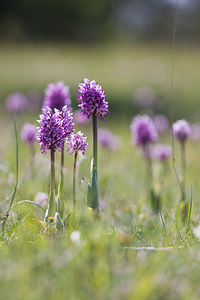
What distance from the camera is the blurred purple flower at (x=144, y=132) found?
2641mm

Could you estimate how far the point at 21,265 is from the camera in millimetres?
1201

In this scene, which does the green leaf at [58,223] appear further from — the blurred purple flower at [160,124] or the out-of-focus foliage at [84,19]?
the out-of-focus foliage at [84,19]

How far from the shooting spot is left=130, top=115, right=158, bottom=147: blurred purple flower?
8.66ft

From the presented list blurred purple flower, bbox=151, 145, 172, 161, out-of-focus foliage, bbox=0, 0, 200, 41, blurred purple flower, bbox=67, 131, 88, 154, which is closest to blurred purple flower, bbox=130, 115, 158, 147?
blurred purple flower, bbox=151, 145, 172, 161

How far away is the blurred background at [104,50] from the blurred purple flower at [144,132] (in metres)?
0.12

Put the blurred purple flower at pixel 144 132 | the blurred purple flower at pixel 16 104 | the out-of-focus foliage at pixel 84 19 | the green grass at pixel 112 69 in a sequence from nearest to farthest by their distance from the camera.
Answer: the blurred purple flower at pixel 144 132 → the blurred purple flower at pixel 16 104 → the green grass at pixel 112 69 → the out-of-focus foliage at pixel 84 19

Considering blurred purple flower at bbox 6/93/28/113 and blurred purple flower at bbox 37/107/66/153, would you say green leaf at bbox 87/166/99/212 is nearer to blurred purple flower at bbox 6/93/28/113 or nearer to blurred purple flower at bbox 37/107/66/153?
blurred purple flower at bbox 37/107/66/153

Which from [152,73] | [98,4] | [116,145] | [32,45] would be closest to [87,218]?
[116,145]

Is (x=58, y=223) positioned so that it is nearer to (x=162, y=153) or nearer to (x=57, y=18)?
(x=162, y=153)

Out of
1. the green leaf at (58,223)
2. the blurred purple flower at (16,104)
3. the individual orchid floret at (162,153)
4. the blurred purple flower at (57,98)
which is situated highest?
the blurred purple flower at (16,104)

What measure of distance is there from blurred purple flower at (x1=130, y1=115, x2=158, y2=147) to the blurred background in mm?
125

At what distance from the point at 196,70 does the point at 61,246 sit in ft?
35.5

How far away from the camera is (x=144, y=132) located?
2648 millimetres

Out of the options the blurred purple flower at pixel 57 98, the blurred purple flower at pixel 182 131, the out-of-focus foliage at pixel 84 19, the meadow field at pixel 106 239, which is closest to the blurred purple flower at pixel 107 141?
the meadow field at pixel 106 239
